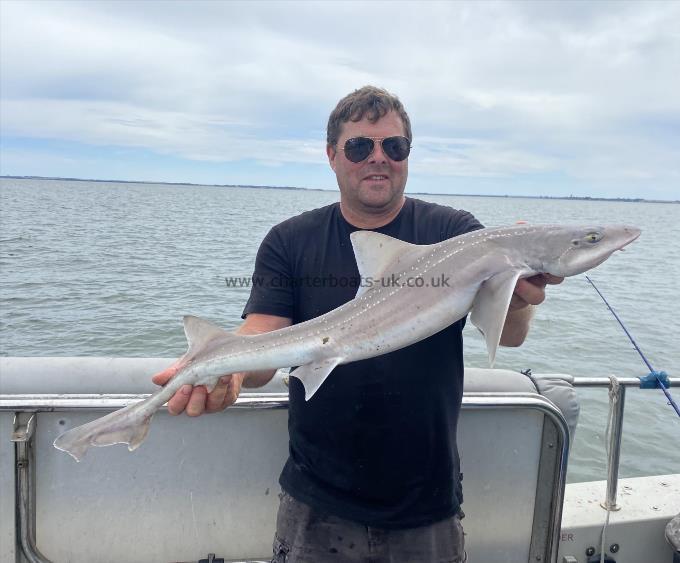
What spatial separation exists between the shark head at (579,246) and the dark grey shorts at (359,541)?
1426 mm

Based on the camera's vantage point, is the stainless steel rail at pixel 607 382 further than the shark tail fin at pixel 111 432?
Yes

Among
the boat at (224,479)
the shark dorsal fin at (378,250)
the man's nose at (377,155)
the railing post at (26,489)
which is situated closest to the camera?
the shark dorsal fin at (378,250)

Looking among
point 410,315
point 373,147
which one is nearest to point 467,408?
point 410,315

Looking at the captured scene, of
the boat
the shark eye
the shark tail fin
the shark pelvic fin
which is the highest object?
the shark eye

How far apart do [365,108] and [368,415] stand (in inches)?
69.4

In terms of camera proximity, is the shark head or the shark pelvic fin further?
the shark pelvic fin

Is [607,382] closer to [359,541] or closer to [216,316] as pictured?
[359,541]

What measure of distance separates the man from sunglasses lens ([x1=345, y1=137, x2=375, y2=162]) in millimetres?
28

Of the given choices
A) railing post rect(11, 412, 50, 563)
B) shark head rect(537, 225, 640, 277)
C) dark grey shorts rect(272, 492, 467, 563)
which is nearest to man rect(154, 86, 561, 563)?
dark grey shorts rect(272, 492, 467, 563)

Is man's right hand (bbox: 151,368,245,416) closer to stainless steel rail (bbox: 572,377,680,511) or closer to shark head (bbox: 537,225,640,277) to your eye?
shark head (bbox: 537,225,640,277)

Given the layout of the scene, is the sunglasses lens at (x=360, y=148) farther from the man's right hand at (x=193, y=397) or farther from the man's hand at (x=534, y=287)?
the man's right hand at (x=193, y=397)

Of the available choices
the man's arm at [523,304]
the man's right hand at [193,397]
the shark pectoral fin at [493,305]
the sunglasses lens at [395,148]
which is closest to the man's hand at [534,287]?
the man's arm at [523,304]

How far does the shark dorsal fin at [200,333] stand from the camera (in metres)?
2.73

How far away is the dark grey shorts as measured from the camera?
279 cm
